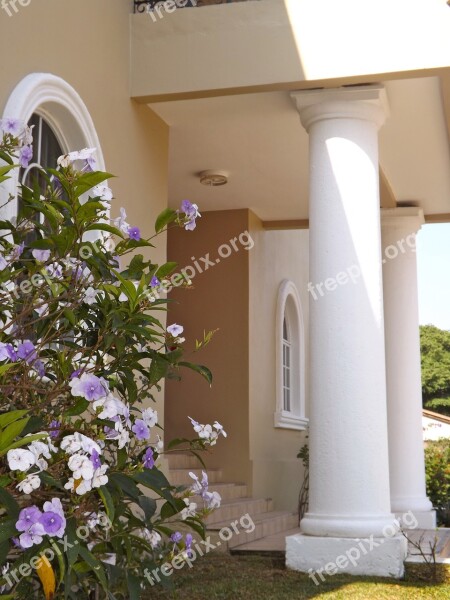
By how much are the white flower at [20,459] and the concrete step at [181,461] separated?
661cm

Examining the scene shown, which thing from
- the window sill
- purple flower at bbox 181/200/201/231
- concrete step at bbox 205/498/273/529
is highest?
purple flower at bbox 181/200/201/231

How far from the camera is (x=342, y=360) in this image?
6.88m

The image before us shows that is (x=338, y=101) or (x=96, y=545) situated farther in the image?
(x=338, y=101)

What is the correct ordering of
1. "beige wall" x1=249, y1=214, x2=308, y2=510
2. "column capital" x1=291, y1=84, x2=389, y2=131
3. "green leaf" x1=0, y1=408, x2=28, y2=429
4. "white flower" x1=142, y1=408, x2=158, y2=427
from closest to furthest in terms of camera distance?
"green leaf" x1=0, y1=408, x2=28, y2=429, "white flower" x1=142, y1=408, x2=158, y2=427, "column capital" x1=291, y1=84, x2=389, y2=131, "beige wall" x1=249, y1=214, x2=308, y2=510

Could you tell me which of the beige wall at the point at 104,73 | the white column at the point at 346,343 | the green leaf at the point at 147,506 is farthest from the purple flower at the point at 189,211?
the white column at the point at 346,343

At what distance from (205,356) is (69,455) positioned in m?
7.68

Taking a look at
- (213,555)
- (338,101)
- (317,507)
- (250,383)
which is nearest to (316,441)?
(317,507)

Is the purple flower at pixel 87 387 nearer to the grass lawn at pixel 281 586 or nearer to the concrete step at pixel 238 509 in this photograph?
the grass lawn at pixel 281 586

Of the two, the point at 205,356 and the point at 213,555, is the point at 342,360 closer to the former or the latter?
the point at 213,555

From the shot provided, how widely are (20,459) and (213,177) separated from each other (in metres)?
7.37

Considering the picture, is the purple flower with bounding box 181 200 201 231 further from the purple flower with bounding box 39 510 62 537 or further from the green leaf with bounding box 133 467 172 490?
the purple flower with bounding box 39 510 62 537

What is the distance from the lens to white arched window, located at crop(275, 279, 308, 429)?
12.9 m

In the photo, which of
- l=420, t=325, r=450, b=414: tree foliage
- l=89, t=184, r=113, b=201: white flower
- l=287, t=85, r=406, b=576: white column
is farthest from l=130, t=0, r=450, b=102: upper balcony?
l=420, t=325, r=450, b=414: tree foliage

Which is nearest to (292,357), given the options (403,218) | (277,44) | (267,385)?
(267,385)
